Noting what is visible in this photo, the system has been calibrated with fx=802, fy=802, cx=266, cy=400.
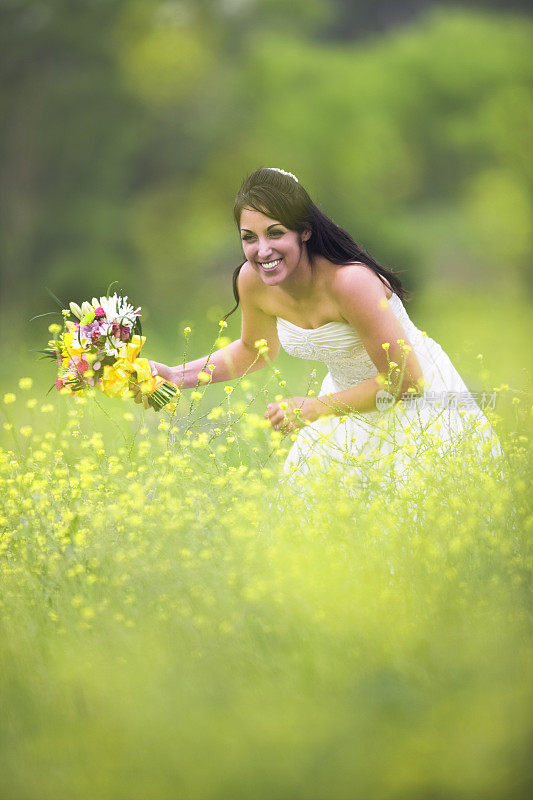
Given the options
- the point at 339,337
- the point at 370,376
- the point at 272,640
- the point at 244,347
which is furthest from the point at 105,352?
the point at 272,640

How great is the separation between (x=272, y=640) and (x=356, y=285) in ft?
3.95

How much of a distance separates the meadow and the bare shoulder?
551 millimetres

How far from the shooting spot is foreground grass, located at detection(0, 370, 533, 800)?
150 cm

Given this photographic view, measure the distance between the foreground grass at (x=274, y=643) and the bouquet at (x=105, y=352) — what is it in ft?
1.52

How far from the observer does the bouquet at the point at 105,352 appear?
261 centimetres

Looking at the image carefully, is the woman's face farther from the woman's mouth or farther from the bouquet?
the bouquet

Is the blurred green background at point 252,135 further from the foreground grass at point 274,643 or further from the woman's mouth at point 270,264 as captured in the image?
the foreground grass at point 274,643

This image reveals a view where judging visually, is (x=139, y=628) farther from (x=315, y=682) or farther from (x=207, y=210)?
(x=207, y=210)

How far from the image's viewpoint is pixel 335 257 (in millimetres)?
2562

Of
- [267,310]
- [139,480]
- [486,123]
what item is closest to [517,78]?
[486,123]

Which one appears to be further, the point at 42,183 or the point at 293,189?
the point at 42,183

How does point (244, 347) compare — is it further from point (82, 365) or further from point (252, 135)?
point (252, 135)

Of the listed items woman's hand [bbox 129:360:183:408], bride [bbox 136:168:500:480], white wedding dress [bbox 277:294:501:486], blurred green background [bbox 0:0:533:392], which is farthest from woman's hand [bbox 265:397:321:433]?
blurred green background [bbox 0:0:533:392]

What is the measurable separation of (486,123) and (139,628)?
1134 centimetres
